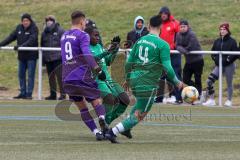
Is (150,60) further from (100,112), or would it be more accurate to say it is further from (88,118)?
(88,118)

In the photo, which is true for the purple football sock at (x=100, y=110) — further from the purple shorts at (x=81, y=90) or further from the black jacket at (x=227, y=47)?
the black jacket at (x=227, y=47)

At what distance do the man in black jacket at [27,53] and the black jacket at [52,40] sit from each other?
0.77 ft

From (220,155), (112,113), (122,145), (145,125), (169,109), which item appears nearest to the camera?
(220,155)

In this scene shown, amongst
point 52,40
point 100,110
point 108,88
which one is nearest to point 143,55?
point 100,110

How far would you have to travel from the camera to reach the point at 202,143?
1340 cm

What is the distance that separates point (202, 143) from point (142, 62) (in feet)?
4.87

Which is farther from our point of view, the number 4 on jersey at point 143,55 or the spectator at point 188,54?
the spectator at point 188,54

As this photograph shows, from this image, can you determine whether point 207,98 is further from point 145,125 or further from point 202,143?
point 202,143

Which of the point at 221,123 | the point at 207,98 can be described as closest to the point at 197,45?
the point at 207,98

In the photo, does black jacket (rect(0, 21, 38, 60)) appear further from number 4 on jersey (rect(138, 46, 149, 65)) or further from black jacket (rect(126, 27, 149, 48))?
number 4 on jersey (rect(138, 46, 149, 65))

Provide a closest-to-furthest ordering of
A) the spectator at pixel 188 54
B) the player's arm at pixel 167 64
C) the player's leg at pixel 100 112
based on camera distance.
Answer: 1. the player's arm at pixel 167 64
2. the player's leg at pixel 100 112
3. the spectator at pixel 188 54

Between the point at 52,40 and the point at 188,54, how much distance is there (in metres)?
3.52

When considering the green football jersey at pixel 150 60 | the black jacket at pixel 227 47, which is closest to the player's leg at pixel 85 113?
the green football jersey at pixel 150 60

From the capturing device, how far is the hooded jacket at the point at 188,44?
866 inches
